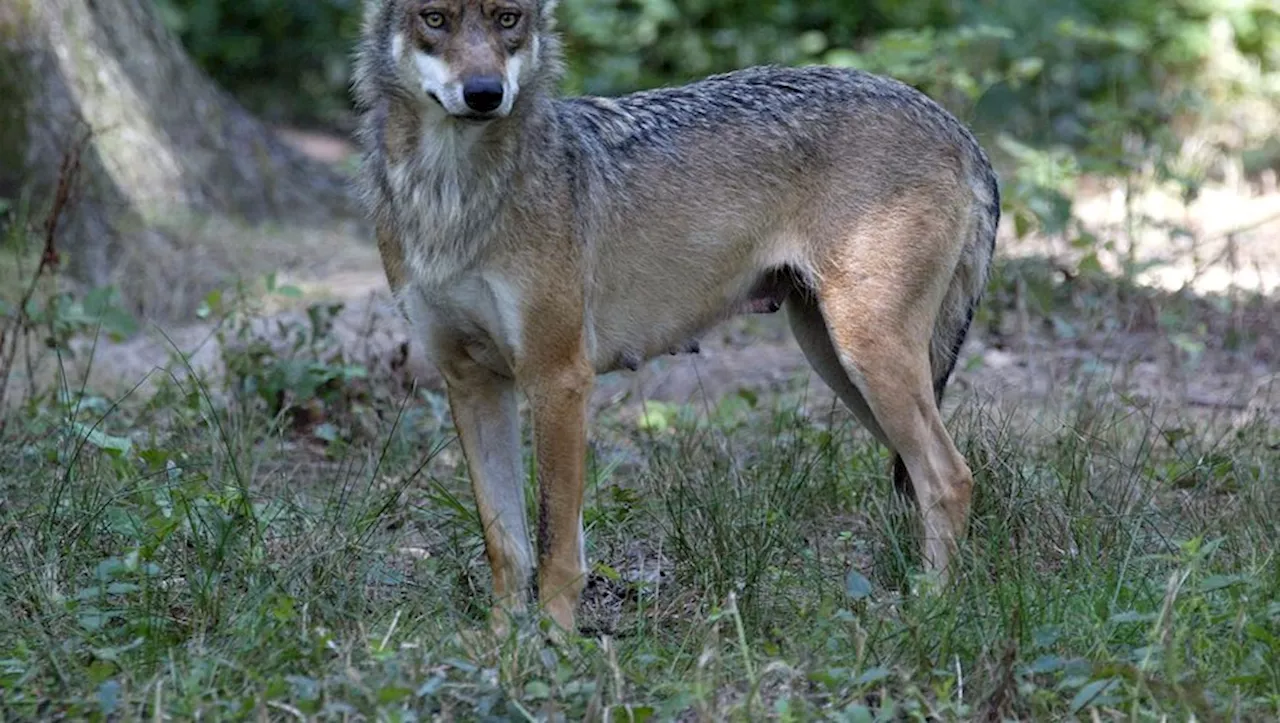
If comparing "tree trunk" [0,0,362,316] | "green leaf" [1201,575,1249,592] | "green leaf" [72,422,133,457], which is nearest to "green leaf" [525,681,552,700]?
"green leaf" [1201,575,1249,592]

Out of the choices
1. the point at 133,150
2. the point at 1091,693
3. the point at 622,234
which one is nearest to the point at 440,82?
the point at 622,234

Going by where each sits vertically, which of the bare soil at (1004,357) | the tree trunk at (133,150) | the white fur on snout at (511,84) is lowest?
the bare soil at (1004,357)

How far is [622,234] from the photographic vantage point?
5.39 metres

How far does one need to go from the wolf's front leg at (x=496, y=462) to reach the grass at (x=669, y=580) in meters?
0.16

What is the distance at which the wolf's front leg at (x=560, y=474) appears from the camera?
16.3 feet

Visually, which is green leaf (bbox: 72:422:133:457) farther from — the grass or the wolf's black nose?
the wolf's black nose

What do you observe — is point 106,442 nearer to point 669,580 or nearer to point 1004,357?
point 669,580

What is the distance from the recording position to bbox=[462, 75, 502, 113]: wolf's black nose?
4.58 m

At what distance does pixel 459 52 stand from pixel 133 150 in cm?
554

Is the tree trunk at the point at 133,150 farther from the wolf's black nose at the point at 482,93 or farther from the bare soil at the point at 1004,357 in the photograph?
the wolf's black nose at the point at 482,93

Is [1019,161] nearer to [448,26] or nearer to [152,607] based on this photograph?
[448,26]

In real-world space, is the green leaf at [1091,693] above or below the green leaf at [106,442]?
below

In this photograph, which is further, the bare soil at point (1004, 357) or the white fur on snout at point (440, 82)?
the bare soil at point (1004, 357)

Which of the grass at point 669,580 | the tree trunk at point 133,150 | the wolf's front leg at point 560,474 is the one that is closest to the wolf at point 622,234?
the wolf's front leg at point 560,474
